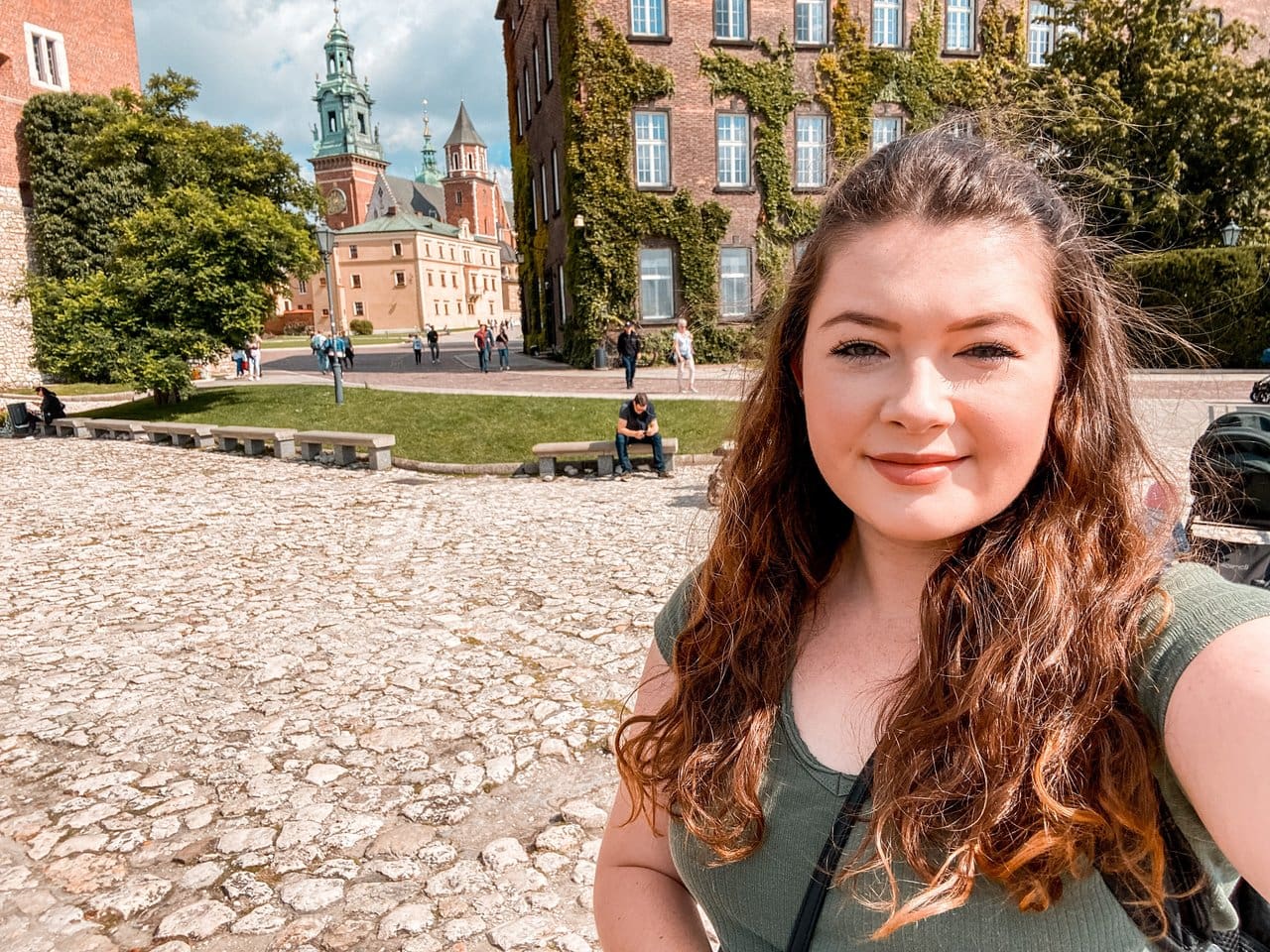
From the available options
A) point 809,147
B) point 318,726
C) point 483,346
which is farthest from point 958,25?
point 318,726

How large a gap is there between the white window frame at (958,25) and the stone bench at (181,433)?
23931 mm

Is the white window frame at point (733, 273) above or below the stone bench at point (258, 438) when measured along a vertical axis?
above

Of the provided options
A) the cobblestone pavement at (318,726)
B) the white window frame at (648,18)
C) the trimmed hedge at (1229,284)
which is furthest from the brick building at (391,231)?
the cobblestone pavement at (318,726)

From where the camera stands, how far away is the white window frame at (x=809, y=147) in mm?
24812

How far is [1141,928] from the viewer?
103 cm

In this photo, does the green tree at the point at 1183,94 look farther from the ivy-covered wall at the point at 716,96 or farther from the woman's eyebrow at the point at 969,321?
the woman's eyebrow at the point at 969,321

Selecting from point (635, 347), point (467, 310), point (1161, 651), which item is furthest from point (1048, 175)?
point (467, 310)

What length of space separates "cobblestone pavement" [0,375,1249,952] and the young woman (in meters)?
0.44

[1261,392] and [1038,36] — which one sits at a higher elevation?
[1038,36]

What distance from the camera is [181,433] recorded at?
16688mm

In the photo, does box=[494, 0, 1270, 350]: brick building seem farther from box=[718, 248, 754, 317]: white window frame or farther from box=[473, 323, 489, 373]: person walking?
box=[473, 323, 489, 373]: person walking

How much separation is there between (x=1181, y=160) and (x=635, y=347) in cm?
1694

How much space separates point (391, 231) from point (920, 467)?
321 feet

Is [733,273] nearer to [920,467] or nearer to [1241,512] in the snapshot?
[1241,512]
